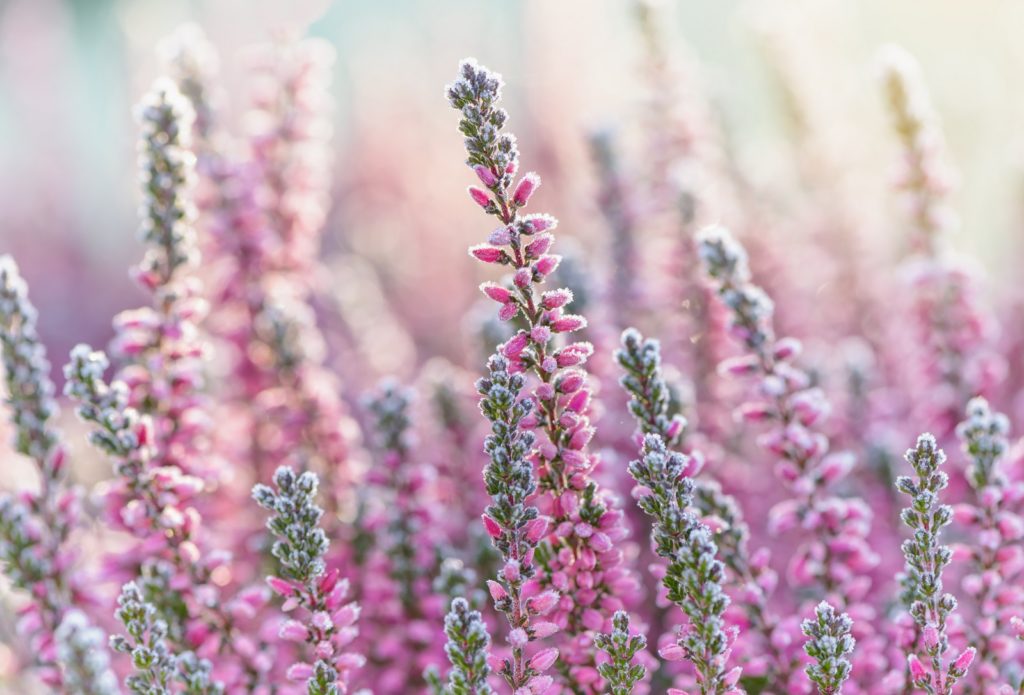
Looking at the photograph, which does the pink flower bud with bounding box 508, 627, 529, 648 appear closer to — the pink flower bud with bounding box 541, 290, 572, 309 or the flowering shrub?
the flowering shrub

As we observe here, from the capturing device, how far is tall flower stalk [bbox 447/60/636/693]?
802 mm

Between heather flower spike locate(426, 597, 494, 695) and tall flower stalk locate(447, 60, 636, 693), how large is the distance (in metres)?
0.09

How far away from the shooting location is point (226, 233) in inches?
53.7

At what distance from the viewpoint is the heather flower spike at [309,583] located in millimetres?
801

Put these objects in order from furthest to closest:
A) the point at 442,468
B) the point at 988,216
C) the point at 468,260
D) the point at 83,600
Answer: the point at 988,216 < the point at 468,260 < the point at 442,468 < the point at 83,600

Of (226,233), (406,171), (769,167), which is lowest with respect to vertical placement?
(226,233)

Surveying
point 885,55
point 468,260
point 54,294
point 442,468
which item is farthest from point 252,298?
point 54,294

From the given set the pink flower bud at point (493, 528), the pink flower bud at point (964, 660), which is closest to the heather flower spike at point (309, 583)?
→ the pink flower bud at point (493, 528)

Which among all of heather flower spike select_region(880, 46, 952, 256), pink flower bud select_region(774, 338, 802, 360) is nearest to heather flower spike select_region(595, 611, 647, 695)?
pink flower bud select_region(774, 338, 802, 360)

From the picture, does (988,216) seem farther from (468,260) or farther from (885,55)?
(885,55)

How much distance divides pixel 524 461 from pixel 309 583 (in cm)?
18

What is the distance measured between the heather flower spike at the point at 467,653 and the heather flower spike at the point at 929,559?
29 centimetres

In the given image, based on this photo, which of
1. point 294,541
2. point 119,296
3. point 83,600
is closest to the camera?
point 294,541

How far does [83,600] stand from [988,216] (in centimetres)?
288
